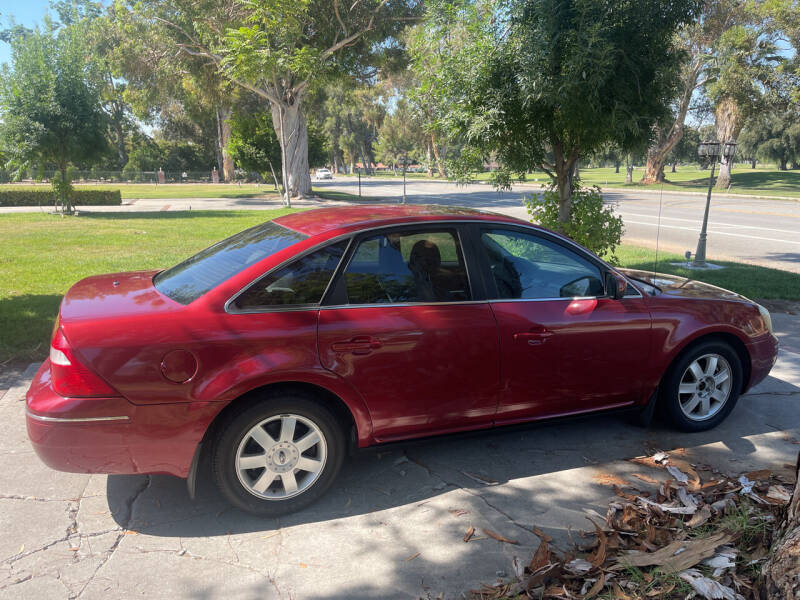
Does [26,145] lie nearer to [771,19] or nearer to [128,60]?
[128,60]

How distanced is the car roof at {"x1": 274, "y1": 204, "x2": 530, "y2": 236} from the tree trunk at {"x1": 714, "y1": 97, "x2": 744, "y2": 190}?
134 ft

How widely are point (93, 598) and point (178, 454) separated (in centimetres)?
73

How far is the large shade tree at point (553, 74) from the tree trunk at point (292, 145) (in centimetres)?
2040

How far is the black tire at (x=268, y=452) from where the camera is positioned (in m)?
3.26

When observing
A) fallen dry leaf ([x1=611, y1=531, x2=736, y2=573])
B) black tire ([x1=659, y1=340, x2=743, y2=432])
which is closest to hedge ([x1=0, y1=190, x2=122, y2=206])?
black tire ([x1=659, y1=340, x2=743, y2=432])

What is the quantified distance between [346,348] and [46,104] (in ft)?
70.8

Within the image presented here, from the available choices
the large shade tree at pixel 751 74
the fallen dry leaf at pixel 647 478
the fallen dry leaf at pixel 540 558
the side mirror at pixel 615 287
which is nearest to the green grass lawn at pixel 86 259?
the fallen dry leaf at pixel 540 558

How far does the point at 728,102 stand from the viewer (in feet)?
130

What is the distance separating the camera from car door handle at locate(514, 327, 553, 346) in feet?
12.6

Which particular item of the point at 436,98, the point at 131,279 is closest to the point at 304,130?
the point at 436,98

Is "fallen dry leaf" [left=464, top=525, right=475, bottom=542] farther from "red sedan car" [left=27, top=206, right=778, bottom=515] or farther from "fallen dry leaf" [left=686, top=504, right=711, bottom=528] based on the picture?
"fallen dry leaf" [left=686, top=504, right=711, bottom=528]

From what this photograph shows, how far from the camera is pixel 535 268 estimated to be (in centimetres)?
414

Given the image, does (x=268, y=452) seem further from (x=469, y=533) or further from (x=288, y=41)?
(x=288, y=41)

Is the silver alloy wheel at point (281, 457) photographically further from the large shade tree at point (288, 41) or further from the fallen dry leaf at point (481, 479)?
the large shade tree at point (288, 41)
